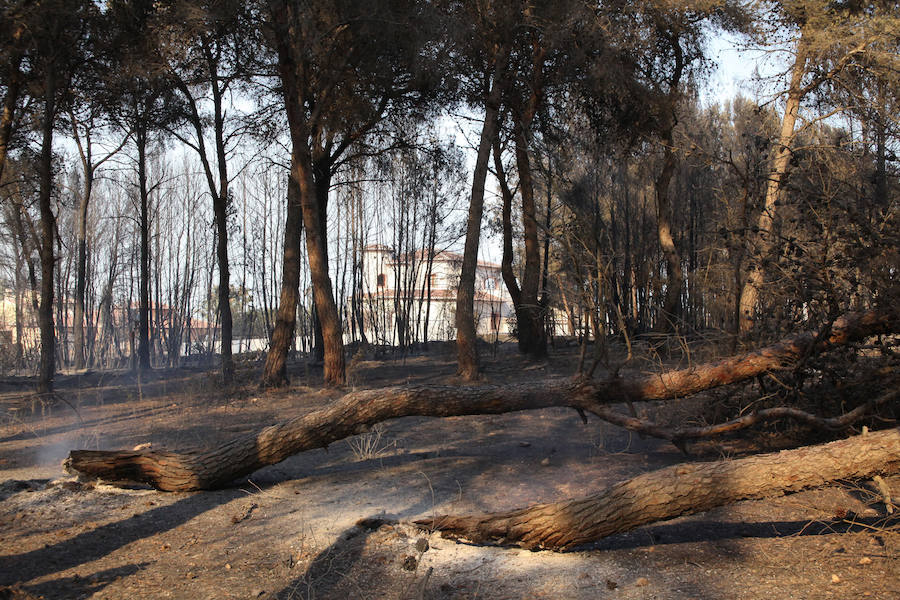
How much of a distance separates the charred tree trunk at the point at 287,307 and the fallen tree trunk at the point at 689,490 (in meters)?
7.97

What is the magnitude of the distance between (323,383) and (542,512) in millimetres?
8279

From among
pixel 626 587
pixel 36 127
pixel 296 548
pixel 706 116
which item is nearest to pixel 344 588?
pixel 296 548

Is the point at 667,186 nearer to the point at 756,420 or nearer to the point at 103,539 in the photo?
the point at 756,420

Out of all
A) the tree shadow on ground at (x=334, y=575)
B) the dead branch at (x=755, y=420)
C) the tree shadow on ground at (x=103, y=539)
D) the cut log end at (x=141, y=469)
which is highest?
the dead branch at (x=755, y=420)

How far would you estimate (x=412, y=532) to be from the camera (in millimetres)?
4312

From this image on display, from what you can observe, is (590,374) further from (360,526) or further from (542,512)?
(360,526)

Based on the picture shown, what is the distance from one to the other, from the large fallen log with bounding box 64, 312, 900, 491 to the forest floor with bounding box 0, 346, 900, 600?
0.62 ft

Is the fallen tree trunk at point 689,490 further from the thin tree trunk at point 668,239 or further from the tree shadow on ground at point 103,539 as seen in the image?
the thin tree trunk at point 668,239

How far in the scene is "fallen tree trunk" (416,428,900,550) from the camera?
11.6 ft

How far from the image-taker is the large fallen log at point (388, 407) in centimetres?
536

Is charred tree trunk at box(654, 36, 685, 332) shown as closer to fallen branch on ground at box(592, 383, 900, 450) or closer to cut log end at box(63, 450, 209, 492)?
fallen branch on ground at box(592, 383, 900, 450)

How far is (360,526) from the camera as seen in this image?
442 cm

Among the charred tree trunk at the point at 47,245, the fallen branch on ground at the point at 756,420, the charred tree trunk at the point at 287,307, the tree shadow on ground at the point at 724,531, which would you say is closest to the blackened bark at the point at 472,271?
the charred tree trunk at the point at 287,307

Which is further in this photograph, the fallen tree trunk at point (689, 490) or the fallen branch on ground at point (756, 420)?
the fallen branch on ground at point (756, 420)
